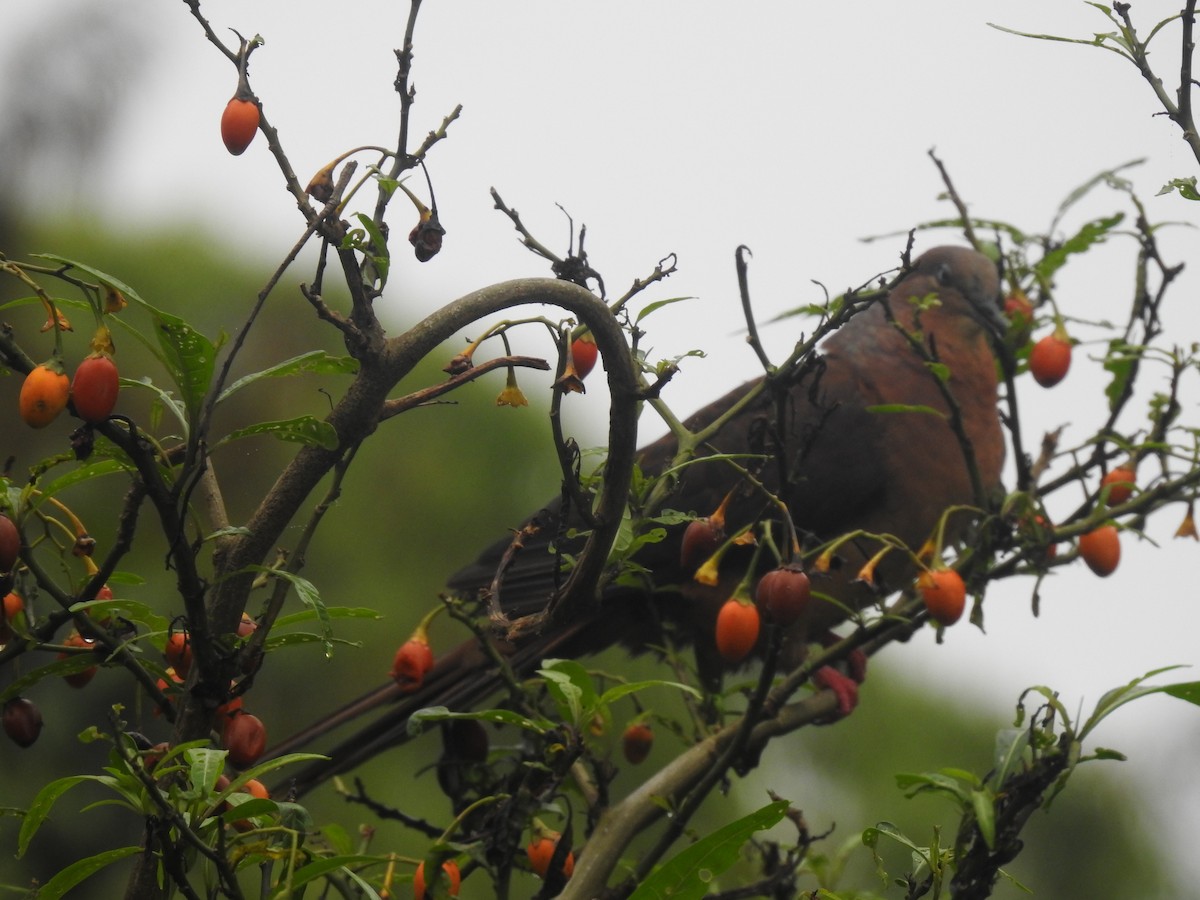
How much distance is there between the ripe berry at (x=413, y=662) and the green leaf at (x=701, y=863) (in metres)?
0.63

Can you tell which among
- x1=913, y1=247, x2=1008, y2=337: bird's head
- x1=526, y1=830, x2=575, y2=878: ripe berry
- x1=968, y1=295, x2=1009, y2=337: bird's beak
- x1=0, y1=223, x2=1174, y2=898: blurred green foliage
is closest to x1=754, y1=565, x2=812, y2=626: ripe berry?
x1=526, y1=830, x2=575, y2=878: ripe berry

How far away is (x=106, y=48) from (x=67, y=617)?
6.70 m

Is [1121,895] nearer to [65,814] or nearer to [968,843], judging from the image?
[65,814]

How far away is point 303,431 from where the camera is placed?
1.07m

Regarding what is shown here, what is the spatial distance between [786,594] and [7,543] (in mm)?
847

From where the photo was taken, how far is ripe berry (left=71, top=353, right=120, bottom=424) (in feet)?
3.30

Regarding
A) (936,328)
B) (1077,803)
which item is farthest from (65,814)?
(1077,803)

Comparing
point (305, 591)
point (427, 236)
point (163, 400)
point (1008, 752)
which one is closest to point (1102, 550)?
point (1008, 752)

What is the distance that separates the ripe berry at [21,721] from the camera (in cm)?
119

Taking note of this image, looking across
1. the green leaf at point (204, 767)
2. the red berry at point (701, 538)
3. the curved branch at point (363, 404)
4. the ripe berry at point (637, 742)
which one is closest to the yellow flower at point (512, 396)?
the curved branch at point (363, 404)

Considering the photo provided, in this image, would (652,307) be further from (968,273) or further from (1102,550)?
(968,273)

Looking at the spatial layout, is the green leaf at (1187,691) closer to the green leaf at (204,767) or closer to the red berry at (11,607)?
the green leaf at (204,767)

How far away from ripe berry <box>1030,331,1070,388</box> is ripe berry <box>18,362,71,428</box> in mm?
1475

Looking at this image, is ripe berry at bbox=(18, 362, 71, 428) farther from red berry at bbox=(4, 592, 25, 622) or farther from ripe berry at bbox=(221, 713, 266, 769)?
ripe berry at bbox=(221, 713, 266, 769)
